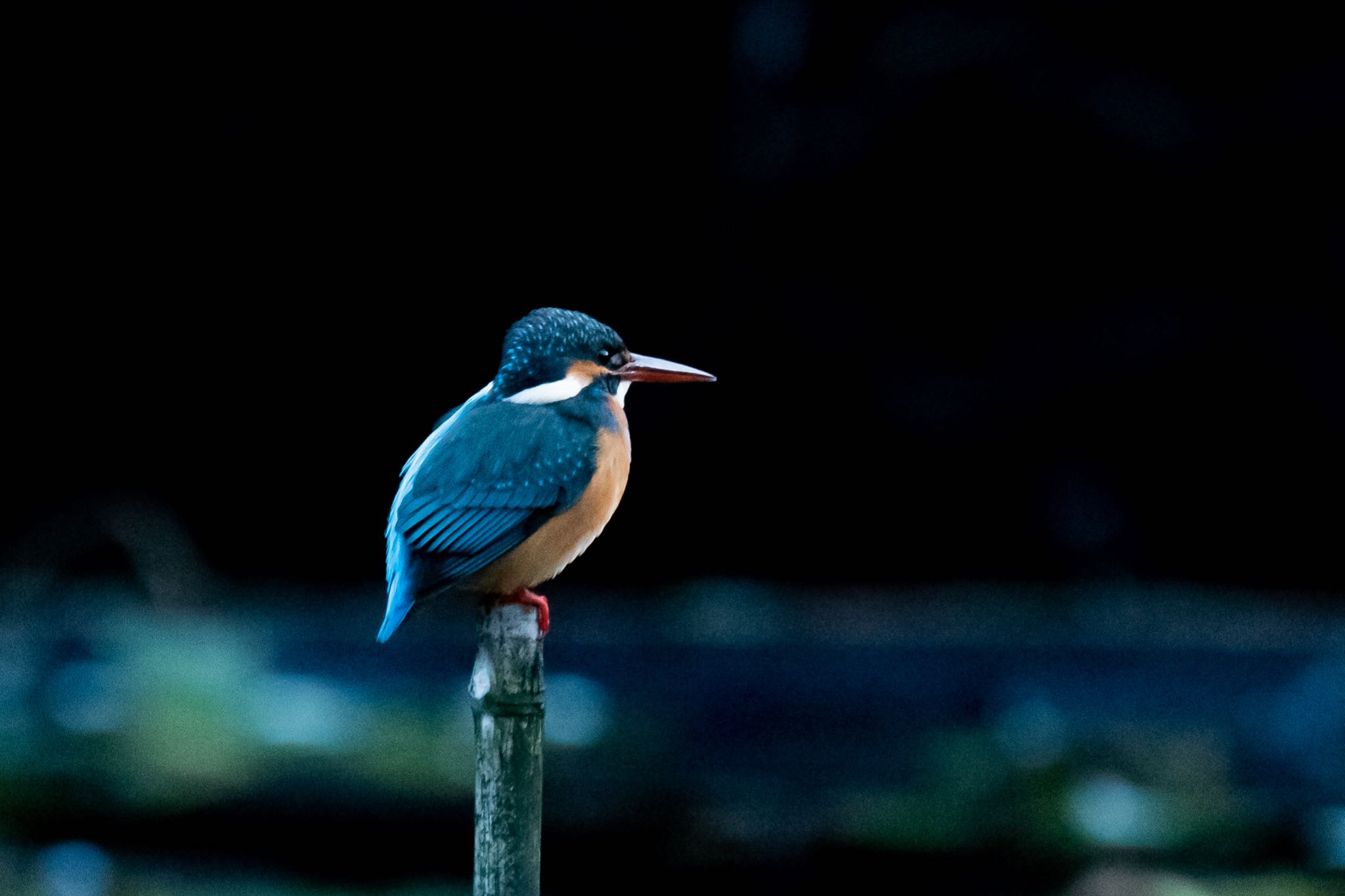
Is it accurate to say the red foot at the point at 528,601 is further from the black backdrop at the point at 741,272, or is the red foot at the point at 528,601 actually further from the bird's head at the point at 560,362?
the black backdrop at the point at 741,272

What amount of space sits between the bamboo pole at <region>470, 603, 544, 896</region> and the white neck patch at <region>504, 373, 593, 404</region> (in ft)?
1.82

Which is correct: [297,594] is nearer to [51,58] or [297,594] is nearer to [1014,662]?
[51,58]

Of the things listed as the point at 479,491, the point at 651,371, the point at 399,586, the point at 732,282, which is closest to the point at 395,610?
the point at 399,586

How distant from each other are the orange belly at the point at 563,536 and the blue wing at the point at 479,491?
2 cm

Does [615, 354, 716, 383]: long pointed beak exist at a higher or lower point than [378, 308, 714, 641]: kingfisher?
higher

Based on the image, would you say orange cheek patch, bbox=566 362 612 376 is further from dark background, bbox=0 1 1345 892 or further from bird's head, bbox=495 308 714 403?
dark background, bbox=0 1 1345 892

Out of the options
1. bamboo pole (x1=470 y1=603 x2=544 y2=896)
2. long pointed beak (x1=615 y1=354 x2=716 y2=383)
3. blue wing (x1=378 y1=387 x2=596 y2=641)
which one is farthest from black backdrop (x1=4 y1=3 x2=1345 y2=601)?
bamboo pole (x1=470 y1=603 x2=544 y2=896)

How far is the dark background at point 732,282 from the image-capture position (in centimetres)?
391

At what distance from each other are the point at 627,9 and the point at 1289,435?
2.01m

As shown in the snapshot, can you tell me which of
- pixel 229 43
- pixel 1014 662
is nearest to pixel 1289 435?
pixel 1014 662

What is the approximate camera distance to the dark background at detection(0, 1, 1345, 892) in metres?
3.91

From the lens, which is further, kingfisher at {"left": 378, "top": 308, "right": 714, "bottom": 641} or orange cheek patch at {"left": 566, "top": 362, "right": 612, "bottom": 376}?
orange cheek patch at {"left": 566, "top": 362, "right": 612, "bottom": 376}

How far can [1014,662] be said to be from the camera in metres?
3.91

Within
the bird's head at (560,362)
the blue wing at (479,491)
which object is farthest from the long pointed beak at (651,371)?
the blue wing at (479,491)
